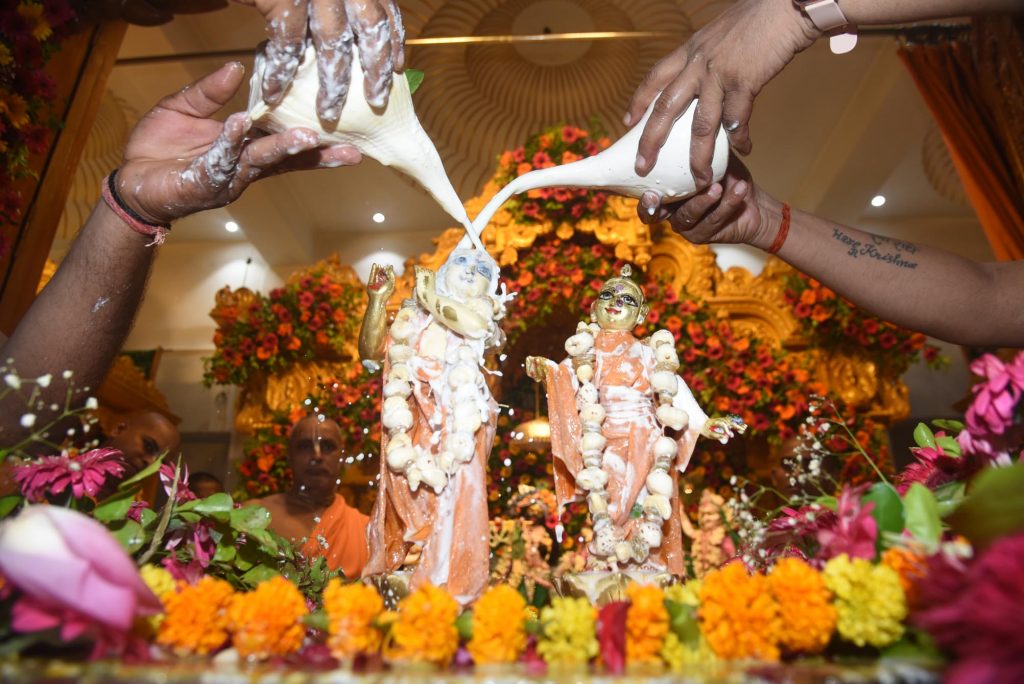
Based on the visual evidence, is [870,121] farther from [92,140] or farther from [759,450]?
[92,140]

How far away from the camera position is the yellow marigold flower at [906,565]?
0.70m

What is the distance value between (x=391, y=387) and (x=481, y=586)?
1.34 ft

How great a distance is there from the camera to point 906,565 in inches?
29.1

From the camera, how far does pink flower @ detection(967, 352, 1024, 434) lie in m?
0.80

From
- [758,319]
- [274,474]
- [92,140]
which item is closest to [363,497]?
[274,474]

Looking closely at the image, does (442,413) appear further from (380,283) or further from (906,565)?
(906,565)

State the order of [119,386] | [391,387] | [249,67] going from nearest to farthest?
[391,387], [249,67], [119,386]

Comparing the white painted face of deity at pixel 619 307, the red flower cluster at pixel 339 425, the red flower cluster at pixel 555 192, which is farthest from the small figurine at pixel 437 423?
the red flower cluster at pixel 555 192

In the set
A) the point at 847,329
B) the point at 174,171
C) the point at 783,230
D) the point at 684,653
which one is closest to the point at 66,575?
the point at 684,653

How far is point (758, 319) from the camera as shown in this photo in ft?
13.5

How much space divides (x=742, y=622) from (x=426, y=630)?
346mm

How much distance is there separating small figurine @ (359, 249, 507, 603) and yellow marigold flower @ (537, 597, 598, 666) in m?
0.41

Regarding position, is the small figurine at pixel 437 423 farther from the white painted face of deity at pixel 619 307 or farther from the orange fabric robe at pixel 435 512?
the white painted face of deity at pixel 619 307

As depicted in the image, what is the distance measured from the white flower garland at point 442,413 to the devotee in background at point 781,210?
482 mm
